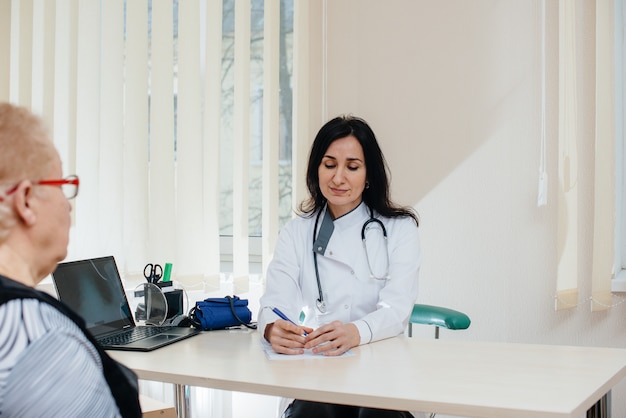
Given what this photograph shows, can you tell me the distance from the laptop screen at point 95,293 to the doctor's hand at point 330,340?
0.67 meters

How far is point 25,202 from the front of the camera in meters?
1.00

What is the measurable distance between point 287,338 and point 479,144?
145cm

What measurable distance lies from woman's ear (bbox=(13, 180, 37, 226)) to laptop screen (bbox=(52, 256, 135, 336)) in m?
1.05

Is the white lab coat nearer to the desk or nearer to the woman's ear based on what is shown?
the desk

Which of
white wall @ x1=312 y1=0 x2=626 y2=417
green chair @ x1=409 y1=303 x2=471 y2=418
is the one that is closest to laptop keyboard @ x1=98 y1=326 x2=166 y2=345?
green chair @ x1=409 y1=303 x2=471 y2=418

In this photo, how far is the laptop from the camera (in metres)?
2.06

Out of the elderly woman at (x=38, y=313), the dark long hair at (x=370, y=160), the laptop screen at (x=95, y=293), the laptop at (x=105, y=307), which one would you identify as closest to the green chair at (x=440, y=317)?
the dark long hair at (x=370, y=160)

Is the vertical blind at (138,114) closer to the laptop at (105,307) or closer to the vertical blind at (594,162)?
the laptop at (105,307)

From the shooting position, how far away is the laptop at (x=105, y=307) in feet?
6.75

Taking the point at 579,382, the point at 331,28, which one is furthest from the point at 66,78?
the point at 579,382

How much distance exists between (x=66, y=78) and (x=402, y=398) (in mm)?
2205

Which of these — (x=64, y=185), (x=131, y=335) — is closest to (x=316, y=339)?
(x=131, y=335)

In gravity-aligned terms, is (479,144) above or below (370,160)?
above

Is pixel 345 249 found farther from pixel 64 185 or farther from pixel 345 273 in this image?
pixel 64 185
